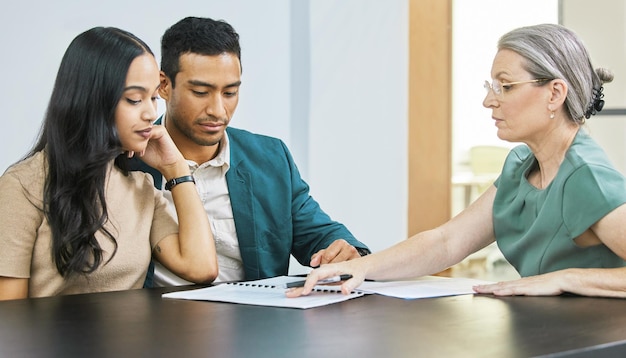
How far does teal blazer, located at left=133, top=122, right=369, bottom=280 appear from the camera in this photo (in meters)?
2.47

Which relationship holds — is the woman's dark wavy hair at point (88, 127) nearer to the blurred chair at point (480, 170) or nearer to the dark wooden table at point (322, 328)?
the dark wooden table at point (322, 328)

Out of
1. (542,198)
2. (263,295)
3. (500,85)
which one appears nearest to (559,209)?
(542,198)

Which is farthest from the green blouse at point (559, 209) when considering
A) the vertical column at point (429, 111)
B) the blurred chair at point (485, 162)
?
the blurred chair at point (485, 162)

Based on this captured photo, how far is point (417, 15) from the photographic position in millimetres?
Result: 4707

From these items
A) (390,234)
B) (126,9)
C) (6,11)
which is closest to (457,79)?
(390,234)

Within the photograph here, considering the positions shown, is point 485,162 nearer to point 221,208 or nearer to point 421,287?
point 221,208

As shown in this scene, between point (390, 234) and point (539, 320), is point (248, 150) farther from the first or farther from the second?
point (390, 234)

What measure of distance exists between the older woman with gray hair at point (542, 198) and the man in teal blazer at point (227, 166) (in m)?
0.42

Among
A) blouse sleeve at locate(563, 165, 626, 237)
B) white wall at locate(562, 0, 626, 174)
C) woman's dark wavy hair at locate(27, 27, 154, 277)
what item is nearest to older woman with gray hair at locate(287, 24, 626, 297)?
blouse sleeve at locate(563, 165, 626, 237)

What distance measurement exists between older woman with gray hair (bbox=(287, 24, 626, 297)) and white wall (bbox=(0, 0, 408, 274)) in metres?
2.02

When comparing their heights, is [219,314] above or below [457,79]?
below

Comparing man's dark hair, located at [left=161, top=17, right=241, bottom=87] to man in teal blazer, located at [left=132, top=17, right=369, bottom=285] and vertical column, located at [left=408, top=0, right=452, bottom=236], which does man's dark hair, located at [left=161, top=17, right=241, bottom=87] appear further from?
vertical column, located at [left=408, top=0, right=452, bottom=236]

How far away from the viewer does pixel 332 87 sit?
440 centimetres

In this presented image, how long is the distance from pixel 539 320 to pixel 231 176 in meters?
1.29
